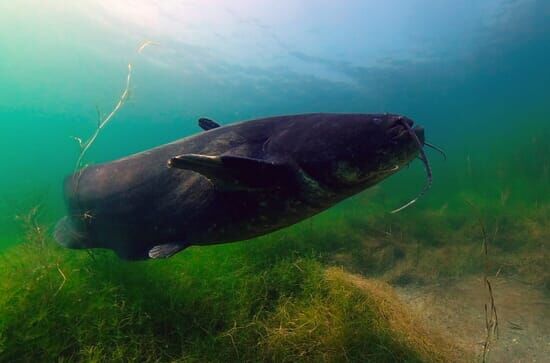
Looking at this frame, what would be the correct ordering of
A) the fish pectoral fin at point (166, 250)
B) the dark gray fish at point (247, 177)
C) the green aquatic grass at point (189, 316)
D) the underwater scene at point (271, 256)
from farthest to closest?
the green aquatic grass at point (189, 316) → the fish pectoral fin at point (166, 250) → the underwater scene at point (271, 256) → the dark gray fish at point (247, 177)

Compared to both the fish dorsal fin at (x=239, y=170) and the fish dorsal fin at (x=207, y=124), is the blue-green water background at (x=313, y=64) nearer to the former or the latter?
the fish dorsal fin at (x=207, y=124)

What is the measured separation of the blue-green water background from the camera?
2295 centimetres

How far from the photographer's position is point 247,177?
2449 mm

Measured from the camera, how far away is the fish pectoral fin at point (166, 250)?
2883mm

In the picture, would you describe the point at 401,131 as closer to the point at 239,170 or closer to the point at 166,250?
the point at 239,170

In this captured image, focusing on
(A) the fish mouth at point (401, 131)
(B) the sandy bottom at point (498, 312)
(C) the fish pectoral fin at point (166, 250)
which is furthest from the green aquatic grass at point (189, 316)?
(A) the fish mouth at point (401, 131)

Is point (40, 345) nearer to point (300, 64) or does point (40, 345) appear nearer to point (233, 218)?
point (233, 218)

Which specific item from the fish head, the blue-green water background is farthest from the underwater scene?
the blue-green water background

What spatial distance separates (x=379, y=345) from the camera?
3.43 metres

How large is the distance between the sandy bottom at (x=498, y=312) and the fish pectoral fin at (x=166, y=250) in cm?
375

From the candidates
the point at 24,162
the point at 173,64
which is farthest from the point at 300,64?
the point at 24,162

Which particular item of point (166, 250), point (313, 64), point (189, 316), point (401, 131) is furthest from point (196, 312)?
point (313, 64)

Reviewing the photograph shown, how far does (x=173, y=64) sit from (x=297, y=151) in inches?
1646

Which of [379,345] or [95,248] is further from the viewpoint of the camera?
[95,248]
